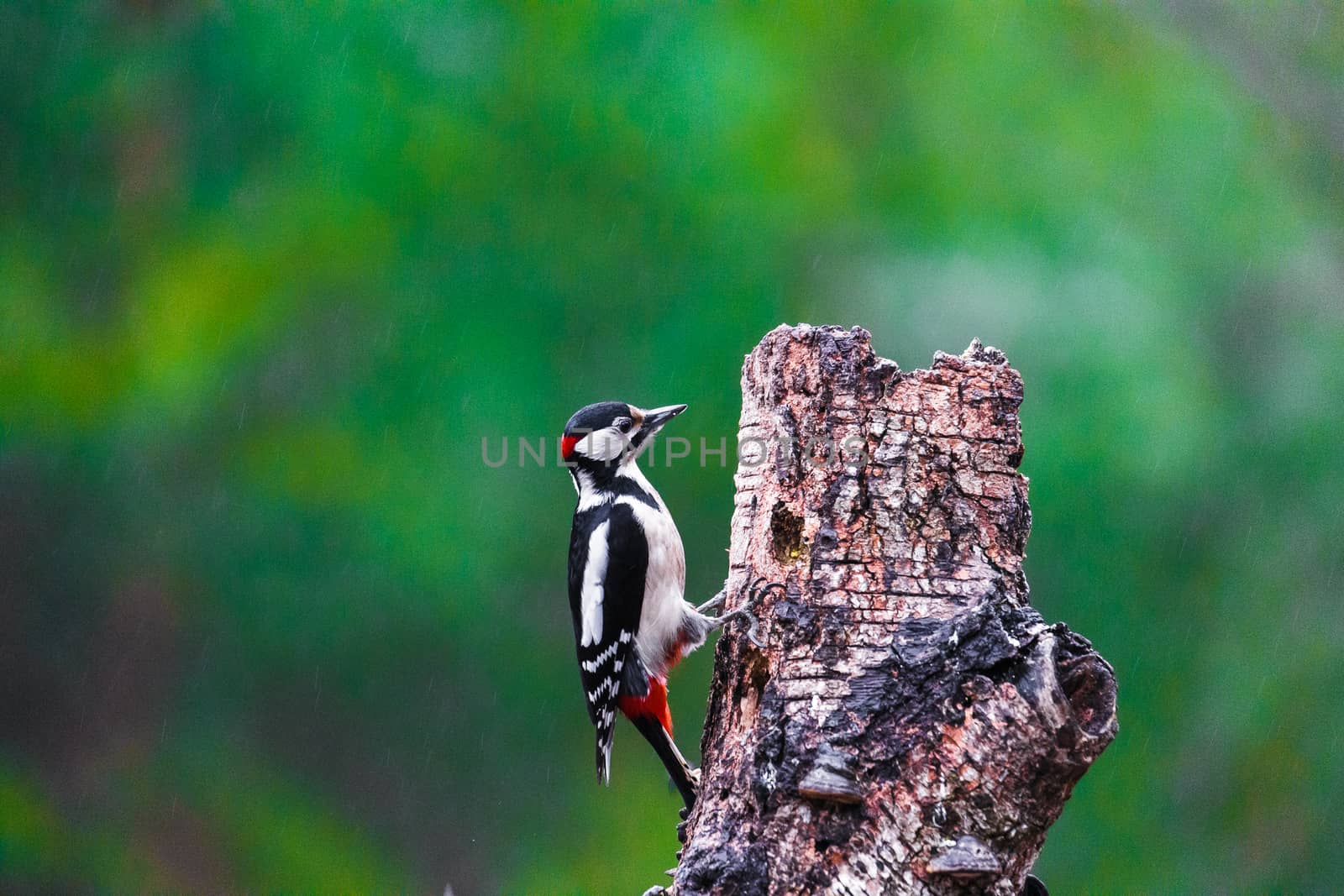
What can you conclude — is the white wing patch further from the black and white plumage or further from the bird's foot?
the bird's foot

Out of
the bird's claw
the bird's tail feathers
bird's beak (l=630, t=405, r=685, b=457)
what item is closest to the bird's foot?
the bird's claw

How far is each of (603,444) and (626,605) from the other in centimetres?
44

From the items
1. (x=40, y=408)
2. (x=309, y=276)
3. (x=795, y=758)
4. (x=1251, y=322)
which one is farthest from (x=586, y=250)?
(x=795, y=758)

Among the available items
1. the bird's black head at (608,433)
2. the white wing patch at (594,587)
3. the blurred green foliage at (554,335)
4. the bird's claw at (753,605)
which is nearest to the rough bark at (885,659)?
the bird's claw at (753,605)

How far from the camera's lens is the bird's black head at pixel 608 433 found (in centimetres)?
292

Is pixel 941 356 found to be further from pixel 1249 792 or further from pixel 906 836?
pixel 1249 792

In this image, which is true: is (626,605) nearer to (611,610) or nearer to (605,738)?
(611,610)

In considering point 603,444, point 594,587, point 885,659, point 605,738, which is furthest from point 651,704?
point 885,659

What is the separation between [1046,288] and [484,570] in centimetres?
251

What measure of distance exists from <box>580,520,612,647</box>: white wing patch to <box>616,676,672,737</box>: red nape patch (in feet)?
0.57

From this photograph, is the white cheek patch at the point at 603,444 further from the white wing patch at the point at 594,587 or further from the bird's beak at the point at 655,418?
the white wing patch at the point at 594,587

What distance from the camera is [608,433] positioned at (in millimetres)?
2934

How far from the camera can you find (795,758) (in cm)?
167

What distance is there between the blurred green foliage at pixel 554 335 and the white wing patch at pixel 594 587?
1.46 m
